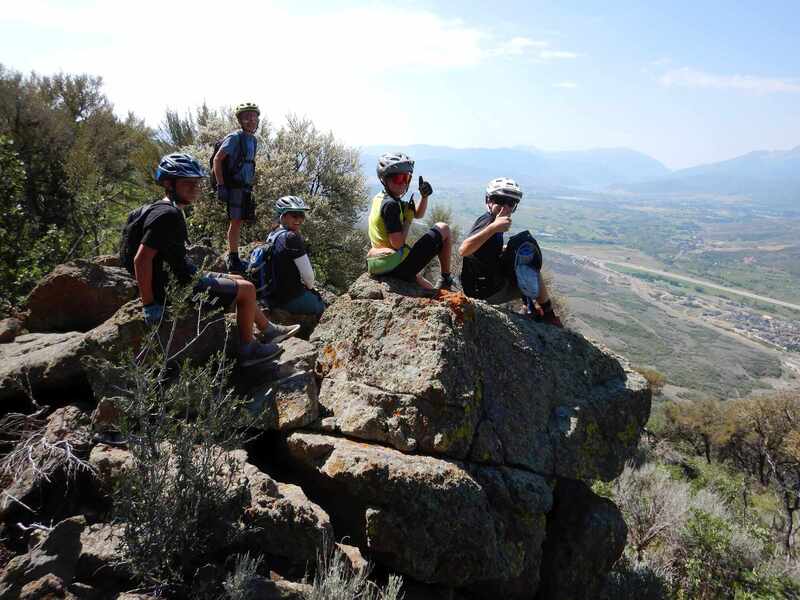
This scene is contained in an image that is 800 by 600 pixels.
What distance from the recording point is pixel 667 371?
77.9 m

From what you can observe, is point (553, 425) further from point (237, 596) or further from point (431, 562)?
point (237, 596)

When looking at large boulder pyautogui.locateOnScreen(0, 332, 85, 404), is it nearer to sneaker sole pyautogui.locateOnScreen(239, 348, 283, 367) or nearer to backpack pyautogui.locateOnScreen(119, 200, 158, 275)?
backpack pyautogui.locateOnScreen(119, 200, 158, 275)

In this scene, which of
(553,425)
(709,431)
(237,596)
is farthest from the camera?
(709,431)

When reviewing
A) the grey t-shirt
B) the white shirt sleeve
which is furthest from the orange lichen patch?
the grey t-shirt

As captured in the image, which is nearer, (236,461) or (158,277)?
(236,461)

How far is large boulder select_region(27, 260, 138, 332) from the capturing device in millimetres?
6004

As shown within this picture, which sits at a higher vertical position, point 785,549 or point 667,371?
point 785,549

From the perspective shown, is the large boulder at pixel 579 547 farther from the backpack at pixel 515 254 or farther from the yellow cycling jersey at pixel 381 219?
the yellow cycling jersey at pixel 381 219

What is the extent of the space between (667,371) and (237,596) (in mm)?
86833

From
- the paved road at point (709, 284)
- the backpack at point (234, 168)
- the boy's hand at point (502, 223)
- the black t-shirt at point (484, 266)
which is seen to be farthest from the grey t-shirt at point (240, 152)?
the paved road at point (709, 284)

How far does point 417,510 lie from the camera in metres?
3.98

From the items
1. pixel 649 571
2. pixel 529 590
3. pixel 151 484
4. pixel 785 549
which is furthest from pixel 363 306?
pixel 785 549

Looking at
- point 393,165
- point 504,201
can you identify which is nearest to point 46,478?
point 393,165

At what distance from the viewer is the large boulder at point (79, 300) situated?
19.7 ft
